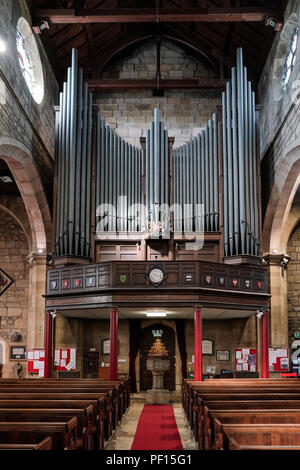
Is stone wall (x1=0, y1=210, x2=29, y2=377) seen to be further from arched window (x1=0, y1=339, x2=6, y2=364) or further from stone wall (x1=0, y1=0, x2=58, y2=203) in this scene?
stone wall (x1=0, y1=0, x2=58, y2=203)

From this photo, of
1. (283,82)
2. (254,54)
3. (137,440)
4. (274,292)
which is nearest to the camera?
(137,440)

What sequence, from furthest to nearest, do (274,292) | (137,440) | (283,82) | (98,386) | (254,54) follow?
(254,54), (274,292), (283,82), (98,386), (137,440)

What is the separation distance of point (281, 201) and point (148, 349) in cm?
712

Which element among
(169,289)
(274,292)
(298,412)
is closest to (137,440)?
(298,412)

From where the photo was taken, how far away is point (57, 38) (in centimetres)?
1894

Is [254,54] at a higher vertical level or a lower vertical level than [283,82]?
higher

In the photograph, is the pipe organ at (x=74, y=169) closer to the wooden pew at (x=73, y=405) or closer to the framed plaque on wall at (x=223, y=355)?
the framed plaque on wall at (x=223, y=355)

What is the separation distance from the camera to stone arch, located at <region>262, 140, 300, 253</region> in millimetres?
15469

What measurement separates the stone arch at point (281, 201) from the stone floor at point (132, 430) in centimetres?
627

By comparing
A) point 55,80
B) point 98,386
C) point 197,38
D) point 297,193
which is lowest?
point 98,386

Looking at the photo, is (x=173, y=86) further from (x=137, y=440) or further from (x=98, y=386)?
(x=137, y=440)

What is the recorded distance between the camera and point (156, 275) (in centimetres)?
1509

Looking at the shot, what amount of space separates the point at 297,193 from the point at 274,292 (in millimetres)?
3496

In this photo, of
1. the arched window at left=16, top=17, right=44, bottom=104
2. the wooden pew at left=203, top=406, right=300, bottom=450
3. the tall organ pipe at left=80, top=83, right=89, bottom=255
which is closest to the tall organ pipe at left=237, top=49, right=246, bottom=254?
the tall organ pipe at left=80, top=83, right=89, bottom=255
